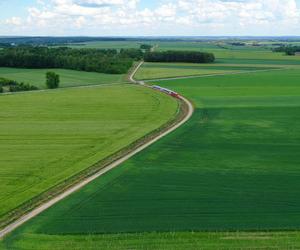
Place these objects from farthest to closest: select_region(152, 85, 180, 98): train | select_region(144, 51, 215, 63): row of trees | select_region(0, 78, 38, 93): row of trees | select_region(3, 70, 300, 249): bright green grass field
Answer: select_region(144, 51, 215, 63): row of trees
select_region(0, 78, 38, 93): row of trees
select_region(152, 85, 180, 98): train
select_region(3, 70, 300, 249): bright green grass field

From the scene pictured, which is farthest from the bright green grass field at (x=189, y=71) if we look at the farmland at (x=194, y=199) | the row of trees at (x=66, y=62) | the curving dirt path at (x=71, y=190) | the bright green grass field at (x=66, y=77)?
the curving dirt path at (x=71, y=190)

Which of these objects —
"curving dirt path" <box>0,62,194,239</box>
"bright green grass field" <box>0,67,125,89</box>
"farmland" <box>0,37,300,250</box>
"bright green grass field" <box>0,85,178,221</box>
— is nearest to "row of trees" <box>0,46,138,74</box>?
"bright green grass field" <box>0,67,125,89</box>

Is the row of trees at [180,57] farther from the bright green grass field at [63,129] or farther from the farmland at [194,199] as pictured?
the farmland at [194,199]

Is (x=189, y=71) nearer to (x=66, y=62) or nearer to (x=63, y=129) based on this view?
(x=66, y=62)

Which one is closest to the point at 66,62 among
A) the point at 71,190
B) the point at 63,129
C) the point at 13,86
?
the point at 13,86

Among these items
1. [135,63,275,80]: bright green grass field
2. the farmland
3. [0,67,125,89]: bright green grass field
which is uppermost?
[135,63,275,80]: bright green grass field

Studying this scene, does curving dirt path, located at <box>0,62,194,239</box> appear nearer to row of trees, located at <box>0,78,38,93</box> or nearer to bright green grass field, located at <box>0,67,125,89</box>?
row of trees, located at <box>0,78,38,93</box>

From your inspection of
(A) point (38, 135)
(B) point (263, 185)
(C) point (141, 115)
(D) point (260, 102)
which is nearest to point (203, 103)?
(D) point (260, 102)
